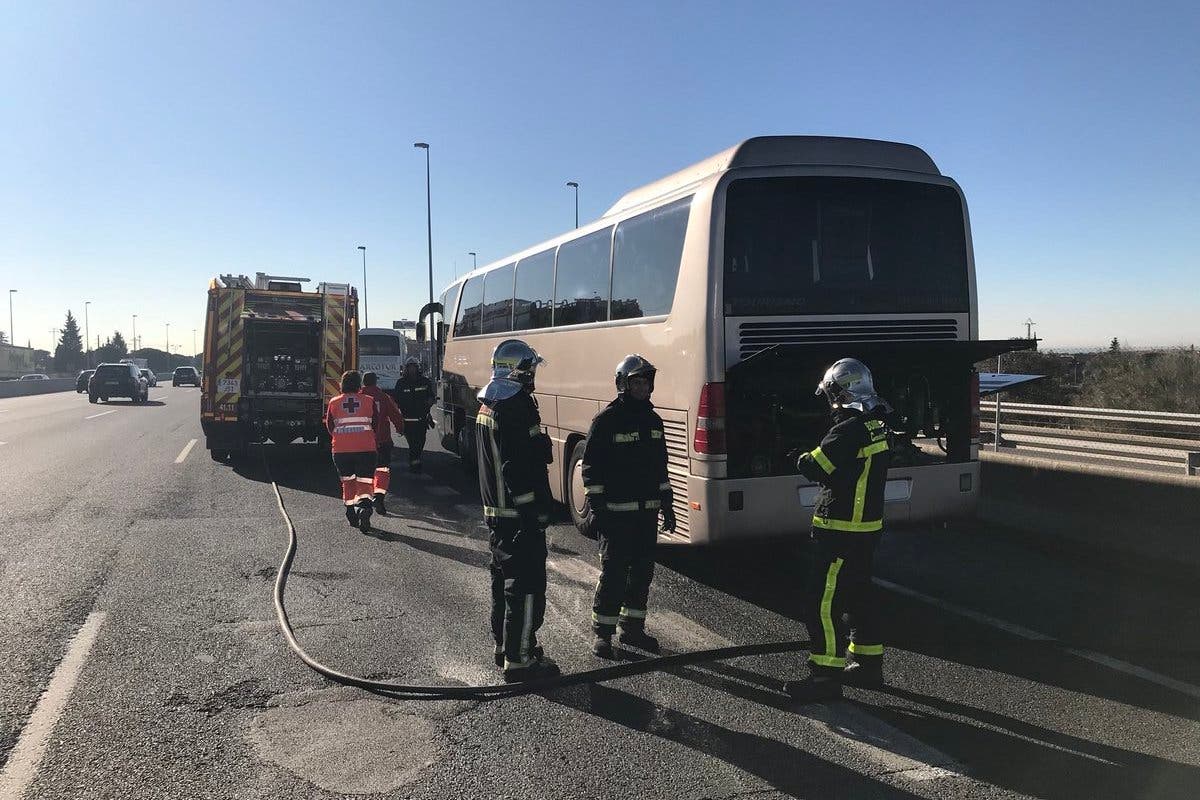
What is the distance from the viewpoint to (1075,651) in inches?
196

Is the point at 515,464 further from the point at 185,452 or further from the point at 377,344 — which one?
the point at 377,344

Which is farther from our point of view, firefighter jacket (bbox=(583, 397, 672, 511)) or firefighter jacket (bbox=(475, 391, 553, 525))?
firefighter jacket (bbox=(583, 397, 672, 511))

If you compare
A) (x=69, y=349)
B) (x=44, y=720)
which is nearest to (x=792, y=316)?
(x=44, y=720)

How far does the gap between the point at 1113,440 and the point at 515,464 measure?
17.0m

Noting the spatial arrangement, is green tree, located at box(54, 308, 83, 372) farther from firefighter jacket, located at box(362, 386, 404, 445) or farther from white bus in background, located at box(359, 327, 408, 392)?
firefighter jacket, located at box(362, 386, 404, 445)

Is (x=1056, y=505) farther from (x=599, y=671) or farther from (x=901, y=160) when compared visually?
(x=599, y=671)

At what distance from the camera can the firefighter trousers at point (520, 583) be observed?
4512 mm

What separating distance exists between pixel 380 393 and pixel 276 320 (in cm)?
512

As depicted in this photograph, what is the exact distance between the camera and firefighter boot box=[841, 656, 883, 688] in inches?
174

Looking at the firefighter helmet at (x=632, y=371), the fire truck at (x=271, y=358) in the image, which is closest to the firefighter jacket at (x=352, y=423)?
the firefighter helmet at (x=632, y=371)

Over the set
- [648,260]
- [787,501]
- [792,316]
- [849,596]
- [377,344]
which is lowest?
[849,596]

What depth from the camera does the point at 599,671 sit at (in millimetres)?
4543

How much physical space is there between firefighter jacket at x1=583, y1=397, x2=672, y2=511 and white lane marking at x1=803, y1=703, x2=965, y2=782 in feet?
5.12

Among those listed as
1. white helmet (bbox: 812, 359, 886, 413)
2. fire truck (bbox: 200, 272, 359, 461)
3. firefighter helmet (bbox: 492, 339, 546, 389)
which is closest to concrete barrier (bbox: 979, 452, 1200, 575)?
white helmet (bbox: 812, 359, 886, 413)
